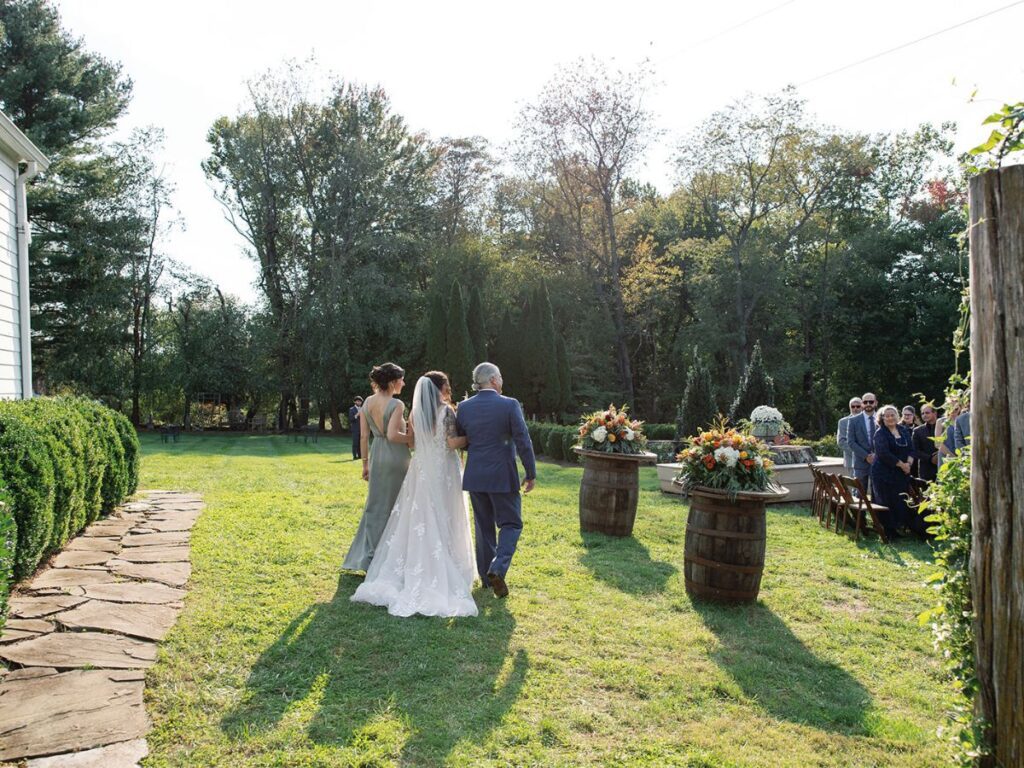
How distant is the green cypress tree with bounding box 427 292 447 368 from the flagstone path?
2461 centimetres

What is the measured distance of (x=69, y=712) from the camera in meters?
3.68

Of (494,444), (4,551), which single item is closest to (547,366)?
(494,444)

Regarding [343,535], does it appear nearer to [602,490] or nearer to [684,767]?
[602,490]

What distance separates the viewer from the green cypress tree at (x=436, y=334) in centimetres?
3234

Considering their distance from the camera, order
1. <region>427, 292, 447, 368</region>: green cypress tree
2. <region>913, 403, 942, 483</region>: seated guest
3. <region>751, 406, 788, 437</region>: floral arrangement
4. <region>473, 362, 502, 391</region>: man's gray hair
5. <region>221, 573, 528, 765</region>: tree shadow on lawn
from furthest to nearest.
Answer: <region>427, 292, 447, 368</region>: green cypress tree
<region>751, 406, 788, 437</region>: floral arrangement
<region>913, 403, 942, 483</region>: seated guest
<region>473, 362, 502, 391</region>: man's gray hair
<region>221, 573, 528, 765</region>: tree shadow on lawn

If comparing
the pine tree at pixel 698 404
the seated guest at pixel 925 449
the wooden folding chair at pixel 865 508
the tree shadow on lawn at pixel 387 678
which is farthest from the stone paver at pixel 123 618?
the pine tree at pixel 698 404

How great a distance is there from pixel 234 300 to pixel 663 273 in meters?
22.9

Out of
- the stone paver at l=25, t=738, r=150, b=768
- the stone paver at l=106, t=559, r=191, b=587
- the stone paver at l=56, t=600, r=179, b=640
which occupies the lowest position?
the stone paver at l=25, t=738, r=150, b=768

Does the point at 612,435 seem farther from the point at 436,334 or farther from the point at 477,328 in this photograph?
the point at 477,328

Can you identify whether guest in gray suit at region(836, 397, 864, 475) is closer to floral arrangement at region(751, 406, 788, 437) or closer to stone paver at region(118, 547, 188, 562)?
floral arrangement at region(751, 406, 788, 437)

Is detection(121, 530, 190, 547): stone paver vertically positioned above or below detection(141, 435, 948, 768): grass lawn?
above

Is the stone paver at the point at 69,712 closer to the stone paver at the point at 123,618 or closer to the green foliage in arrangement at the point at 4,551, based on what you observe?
the green foliage in arrangement at the point at 4,551

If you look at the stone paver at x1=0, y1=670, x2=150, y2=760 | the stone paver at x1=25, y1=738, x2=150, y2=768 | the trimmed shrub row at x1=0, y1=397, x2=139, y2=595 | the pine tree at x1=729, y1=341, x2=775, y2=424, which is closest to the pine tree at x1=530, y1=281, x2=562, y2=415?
the pine tree at x1=729, y1=341, x2=775, y2=424

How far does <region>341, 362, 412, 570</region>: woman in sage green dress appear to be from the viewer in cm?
658
